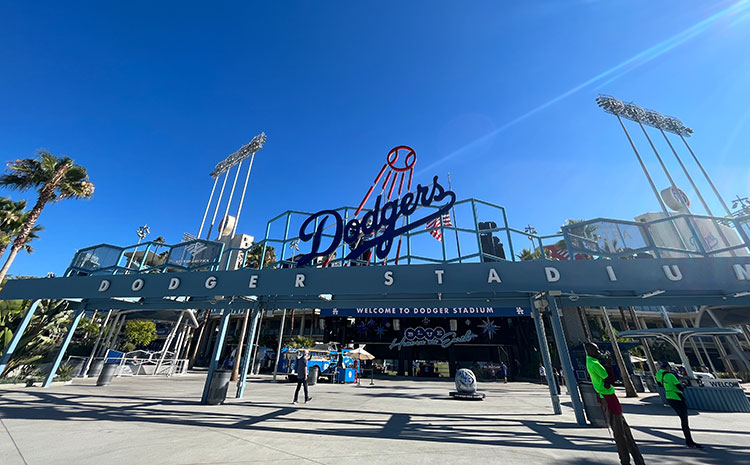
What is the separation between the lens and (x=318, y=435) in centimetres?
718

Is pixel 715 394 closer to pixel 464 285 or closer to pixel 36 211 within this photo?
pixel 464 285

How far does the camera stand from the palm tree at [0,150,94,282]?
71.7ft

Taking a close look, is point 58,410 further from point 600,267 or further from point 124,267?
point 600,267

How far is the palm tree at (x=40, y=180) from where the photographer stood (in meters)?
21.8

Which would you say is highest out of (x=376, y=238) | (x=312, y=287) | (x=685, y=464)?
(x=376, y=238)

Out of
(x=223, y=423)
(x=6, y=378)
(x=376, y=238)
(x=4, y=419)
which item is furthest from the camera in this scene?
(x=6, y=378)

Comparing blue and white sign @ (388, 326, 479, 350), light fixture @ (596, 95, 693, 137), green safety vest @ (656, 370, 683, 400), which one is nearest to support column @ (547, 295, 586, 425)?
green safety vest @ (656, 370, 683, 400)

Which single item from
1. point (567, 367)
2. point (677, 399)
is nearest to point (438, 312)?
point (567, 367)

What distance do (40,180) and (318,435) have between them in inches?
1171

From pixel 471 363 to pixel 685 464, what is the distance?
112 feet

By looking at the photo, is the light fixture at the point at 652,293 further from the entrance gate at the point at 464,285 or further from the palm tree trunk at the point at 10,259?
the palm tree trunk at the point at 10,259

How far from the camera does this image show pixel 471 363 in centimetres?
3697

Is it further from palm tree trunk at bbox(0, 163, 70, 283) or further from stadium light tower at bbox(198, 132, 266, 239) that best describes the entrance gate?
stadium light tower at bbox(198, 132, 266, 239)

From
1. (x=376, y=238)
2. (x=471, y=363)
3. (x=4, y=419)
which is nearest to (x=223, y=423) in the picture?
(x=4, y=419)
